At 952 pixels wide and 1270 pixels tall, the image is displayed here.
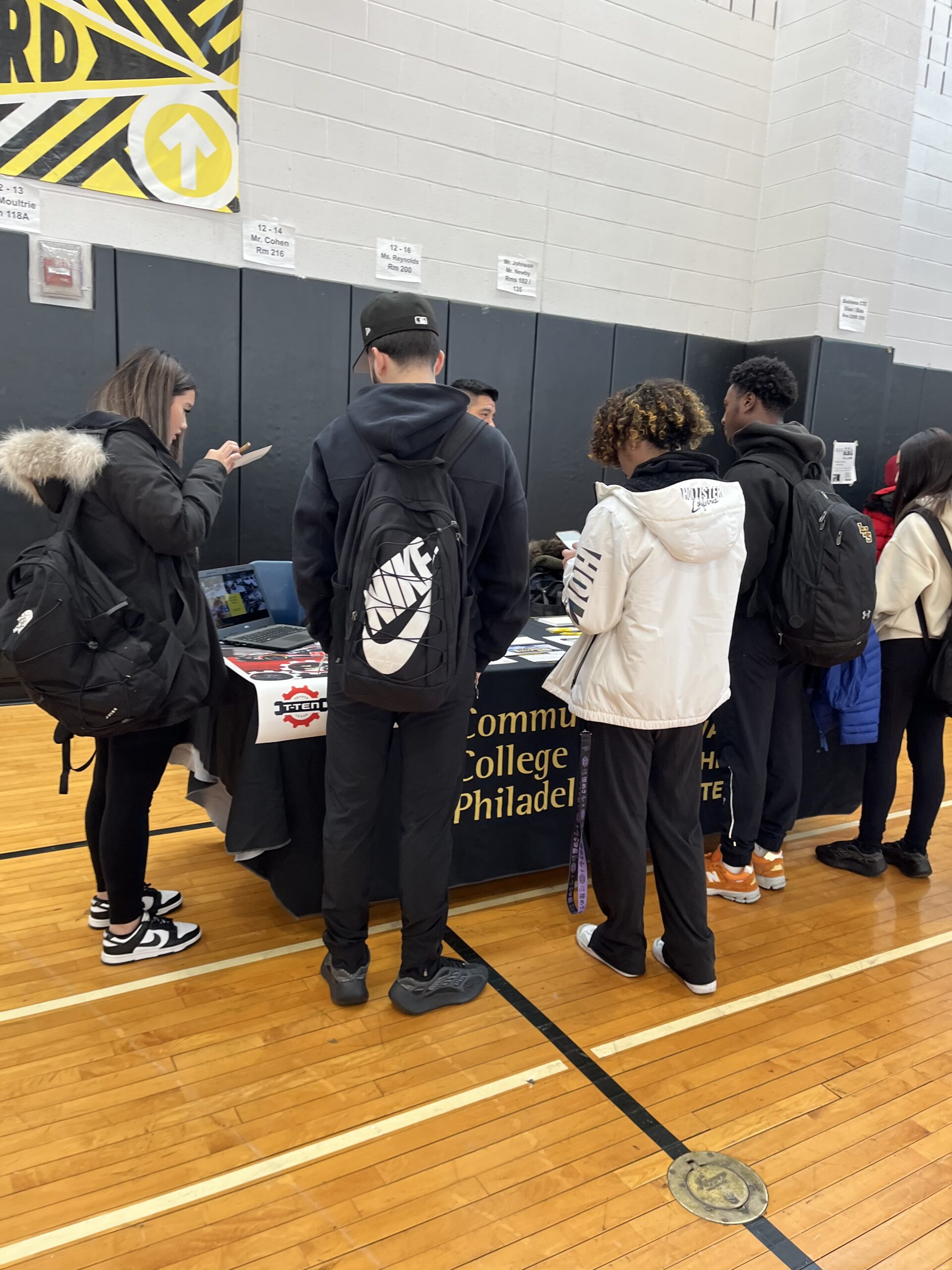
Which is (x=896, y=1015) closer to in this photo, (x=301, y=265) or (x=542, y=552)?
(x=542, y=552)

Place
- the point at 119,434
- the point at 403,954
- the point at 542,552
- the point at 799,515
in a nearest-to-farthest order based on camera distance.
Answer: the point at 119,434
the point at 403,954
the point at 799,515
the point at 542,552

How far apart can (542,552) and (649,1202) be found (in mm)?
2429

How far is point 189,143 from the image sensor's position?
406 centimetres

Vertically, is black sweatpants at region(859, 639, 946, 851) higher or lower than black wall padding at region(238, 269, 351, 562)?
lower

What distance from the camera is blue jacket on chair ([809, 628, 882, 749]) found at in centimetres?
264

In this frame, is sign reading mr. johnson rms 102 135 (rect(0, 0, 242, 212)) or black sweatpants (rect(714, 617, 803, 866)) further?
sign reading mr. johnson rms 102 135 (rect(0, 0, 242, 212))

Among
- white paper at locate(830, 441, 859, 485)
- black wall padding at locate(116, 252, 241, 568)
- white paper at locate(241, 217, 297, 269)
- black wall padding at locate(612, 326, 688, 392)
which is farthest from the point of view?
white paper at locate(830, 441, 859, 485)

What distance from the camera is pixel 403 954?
2.00 metres

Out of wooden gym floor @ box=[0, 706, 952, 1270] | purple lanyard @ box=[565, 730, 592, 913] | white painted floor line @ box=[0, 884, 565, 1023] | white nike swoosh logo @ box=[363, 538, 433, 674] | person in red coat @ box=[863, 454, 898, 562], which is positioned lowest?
white painted floor line @ box=[0, 884, 565, 1023]

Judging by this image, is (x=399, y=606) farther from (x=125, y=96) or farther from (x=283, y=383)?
(x=125, y=96)

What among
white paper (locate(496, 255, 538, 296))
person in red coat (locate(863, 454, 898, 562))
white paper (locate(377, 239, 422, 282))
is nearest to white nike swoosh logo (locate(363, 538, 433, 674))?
person in red coat (locate(863, 454, 898, 562))

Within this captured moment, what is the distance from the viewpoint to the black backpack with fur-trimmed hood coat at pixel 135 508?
5.82 feet

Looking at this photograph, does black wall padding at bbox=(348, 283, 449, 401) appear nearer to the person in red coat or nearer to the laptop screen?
the laptop screen

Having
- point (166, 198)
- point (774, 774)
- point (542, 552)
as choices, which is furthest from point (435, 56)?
point (774, 774)
